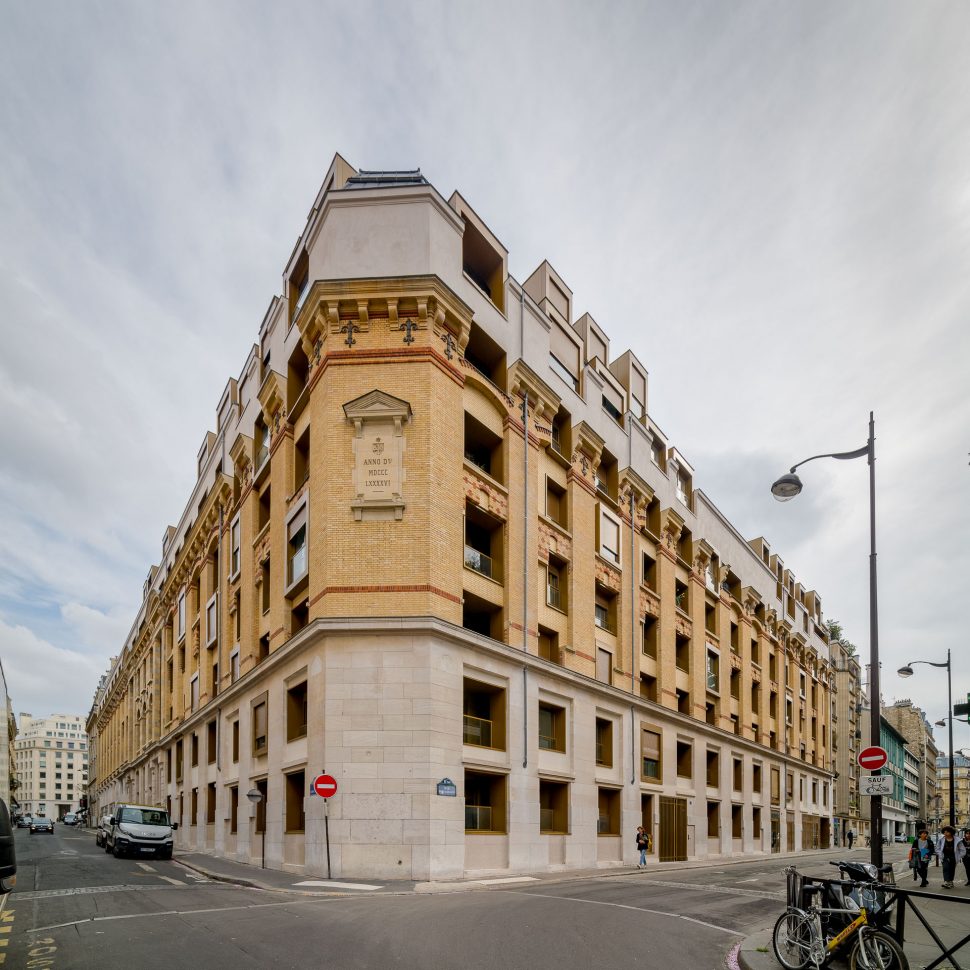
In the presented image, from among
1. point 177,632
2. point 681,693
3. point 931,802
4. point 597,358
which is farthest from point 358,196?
point 931,802

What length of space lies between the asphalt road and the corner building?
4.19m

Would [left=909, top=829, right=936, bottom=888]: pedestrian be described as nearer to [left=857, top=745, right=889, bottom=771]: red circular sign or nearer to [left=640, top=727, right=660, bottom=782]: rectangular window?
[left=640, top=727, right=660, bottom=782]: rectangular window

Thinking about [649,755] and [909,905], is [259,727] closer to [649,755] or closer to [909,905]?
[649,755]

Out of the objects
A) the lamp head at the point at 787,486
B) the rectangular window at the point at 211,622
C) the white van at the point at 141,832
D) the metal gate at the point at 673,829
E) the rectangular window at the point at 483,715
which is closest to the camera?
the lamp head at the point at 787,486

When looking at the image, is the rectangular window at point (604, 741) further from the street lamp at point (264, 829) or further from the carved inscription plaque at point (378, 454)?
the carved inscription plaque at point (378, 454)

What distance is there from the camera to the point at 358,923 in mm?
11859

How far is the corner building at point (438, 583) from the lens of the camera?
21062mm

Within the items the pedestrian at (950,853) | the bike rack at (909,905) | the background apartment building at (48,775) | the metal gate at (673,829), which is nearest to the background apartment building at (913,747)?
the metal gate at (673,829)

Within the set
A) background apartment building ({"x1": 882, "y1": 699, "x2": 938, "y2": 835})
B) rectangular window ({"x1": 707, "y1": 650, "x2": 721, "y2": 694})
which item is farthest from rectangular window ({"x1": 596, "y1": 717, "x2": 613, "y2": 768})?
background apartment building ({"x1": 882, "y1": 699, "x2": 938, "y2": 835})

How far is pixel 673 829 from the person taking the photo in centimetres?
3447

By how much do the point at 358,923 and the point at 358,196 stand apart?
19.8 m

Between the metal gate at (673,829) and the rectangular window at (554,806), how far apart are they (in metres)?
9.24

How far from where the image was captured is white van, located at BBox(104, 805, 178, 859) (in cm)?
2730

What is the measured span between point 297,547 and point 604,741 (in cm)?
1406
